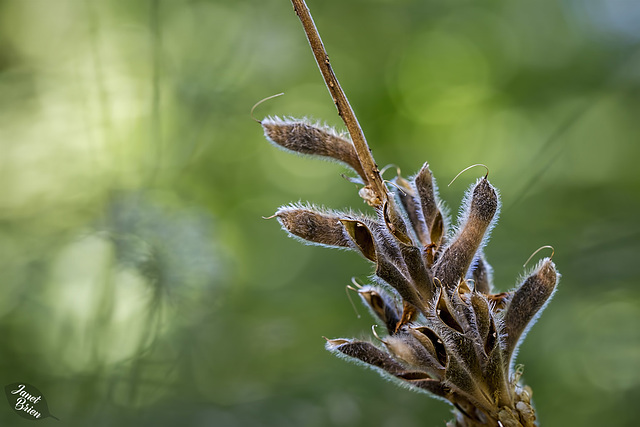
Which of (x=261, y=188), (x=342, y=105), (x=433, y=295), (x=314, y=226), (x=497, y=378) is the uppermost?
(x=261, y=188)

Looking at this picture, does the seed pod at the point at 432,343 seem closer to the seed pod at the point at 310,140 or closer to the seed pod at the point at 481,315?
the seed pod at the point at 481,315

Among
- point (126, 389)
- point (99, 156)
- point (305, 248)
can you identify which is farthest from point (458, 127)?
point (126, 389)

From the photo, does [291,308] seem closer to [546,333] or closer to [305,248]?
[305,248]

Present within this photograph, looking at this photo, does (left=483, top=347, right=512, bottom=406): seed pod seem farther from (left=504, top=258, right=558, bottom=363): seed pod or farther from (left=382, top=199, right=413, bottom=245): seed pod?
(left=382, top=199, right=413, bottom=245): seed pod

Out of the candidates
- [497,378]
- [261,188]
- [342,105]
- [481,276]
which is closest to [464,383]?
[497,378]

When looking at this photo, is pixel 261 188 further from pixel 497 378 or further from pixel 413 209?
pixel 497 378

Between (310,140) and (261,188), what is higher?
(261,188)
